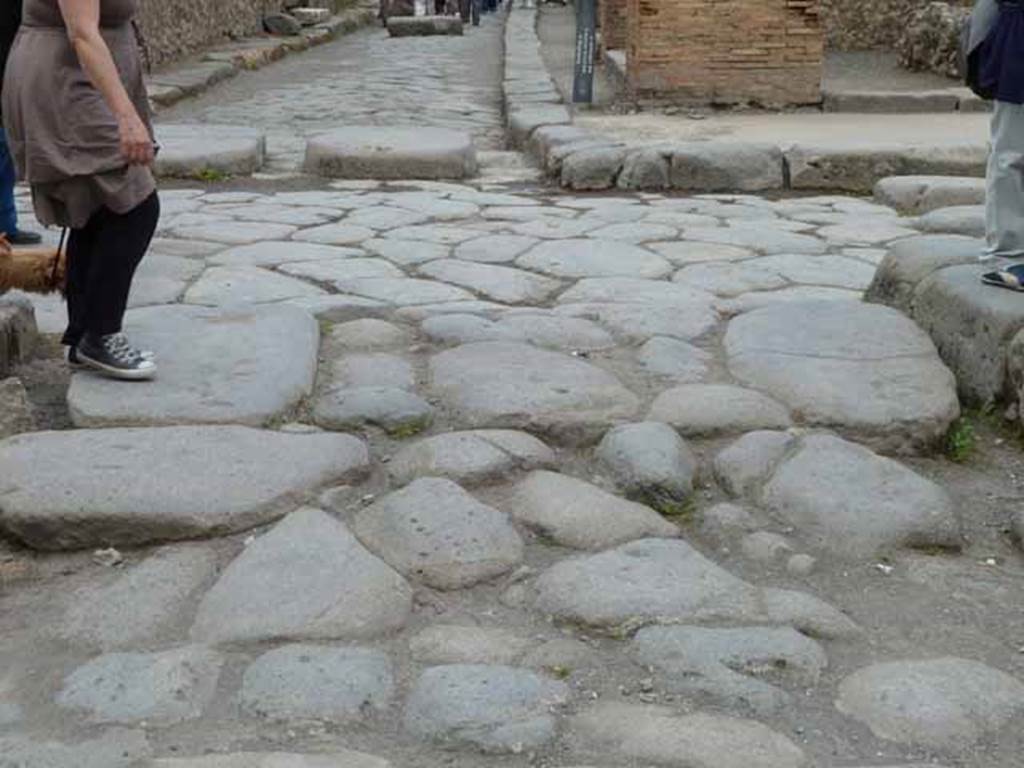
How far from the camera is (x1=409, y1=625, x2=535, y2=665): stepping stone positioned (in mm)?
2277

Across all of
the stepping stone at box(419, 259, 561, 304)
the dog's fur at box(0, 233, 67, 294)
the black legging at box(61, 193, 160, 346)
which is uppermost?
the black legging at box(61, 193, 160, 346)

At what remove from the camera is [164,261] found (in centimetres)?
471

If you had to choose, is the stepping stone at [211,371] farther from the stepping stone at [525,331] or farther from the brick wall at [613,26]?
the brick wall at [613,26]

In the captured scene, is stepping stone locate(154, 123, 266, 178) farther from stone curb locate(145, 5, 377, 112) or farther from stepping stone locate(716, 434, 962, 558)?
stepping stone locate(716, 434, 962, 558)

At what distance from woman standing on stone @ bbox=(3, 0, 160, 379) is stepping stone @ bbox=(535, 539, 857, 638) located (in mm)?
1313

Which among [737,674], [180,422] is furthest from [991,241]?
[180,422]

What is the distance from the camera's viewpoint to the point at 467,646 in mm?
2320

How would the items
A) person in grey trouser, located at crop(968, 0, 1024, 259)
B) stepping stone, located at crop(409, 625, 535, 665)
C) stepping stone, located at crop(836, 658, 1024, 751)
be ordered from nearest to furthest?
1. stepping stone, located at crop(836, 658, 1024, 751)
2. stepping stone, located at crop(409, 625, 535, 665)
3. person in grey trouser, located at crop(968, 0, 1024, 259)

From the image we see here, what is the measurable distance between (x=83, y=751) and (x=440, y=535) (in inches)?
34.1

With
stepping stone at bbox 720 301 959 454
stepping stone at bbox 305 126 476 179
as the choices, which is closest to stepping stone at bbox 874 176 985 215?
stepping stone at bbox 305 126 476 179

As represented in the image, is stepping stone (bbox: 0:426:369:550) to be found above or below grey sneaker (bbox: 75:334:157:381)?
below

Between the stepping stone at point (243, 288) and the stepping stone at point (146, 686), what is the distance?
6.38 ft

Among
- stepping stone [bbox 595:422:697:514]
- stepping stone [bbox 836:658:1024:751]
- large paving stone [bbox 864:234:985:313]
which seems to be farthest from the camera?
large paving stone [bbox 864:234:985:313]

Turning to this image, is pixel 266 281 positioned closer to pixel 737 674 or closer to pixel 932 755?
pixel 737 674
